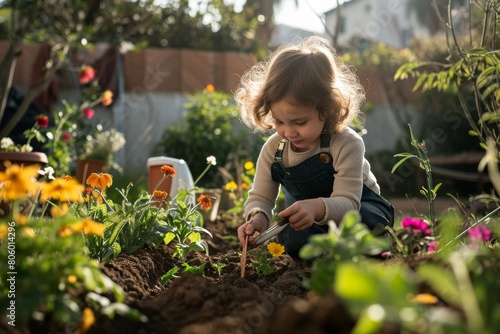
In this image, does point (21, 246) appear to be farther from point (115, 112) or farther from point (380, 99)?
point (380, 99)

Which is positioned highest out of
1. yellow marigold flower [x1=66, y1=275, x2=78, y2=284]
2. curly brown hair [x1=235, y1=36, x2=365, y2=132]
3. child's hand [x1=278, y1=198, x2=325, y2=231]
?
curly brown hair [x1=235, y1=36, x2=365, y2=132]

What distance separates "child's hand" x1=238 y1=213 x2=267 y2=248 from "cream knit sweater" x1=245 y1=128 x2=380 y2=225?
82mm

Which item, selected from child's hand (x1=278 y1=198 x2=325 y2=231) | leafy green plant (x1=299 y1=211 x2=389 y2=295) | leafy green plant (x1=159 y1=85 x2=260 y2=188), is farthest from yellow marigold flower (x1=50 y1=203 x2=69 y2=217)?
leafy green plant (x1=159 y1=85 x2=260 y2=188)

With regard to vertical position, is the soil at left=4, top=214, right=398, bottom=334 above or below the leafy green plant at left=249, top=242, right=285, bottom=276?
above

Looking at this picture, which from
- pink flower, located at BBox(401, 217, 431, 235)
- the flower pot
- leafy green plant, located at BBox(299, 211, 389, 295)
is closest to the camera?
leafy green plant, located at BBox(299, 211, 389, 295)

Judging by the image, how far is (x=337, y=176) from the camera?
2604mm

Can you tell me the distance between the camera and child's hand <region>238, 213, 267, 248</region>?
2420 mm

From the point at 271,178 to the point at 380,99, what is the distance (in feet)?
25.0

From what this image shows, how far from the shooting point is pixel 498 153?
2.47 meters

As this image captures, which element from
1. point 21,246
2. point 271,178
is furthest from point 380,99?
point 21,246

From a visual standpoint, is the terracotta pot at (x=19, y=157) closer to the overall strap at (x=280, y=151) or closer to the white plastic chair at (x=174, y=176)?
the white plastic chair at (x=174, y=176)

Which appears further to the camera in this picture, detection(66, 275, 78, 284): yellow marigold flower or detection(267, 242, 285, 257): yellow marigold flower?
detection(267, 242, 285, 257): yellow marigold flower

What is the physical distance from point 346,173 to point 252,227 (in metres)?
0.45

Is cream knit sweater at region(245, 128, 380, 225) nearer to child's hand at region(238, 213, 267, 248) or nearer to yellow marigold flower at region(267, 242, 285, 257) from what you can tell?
child's hand at region(238, 213, 267, 248)
